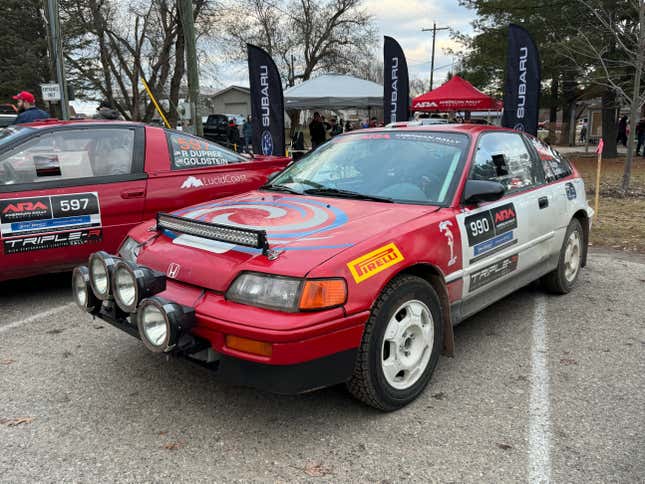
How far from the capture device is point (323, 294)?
250 cm

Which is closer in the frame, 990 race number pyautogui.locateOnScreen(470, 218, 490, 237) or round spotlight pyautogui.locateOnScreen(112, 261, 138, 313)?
round spotlight pyautogui.locateOnScreen(112, 261, 138, 313)

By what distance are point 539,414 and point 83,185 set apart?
392cm

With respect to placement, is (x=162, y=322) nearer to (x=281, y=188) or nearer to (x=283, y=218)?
(x=283, y=218)

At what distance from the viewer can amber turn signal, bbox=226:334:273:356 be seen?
2.42 metres

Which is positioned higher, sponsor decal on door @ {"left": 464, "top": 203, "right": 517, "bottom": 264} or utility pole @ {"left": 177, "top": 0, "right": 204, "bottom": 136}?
utility pole @ {"left": 177, "top": 0, "right": 204, "bottom": 136}

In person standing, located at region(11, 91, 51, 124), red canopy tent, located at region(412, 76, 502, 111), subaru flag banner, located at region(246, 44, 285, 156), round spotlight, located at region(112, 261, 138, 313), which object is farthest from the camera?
red canopy tent, located at region(412, 76, 502, 111)

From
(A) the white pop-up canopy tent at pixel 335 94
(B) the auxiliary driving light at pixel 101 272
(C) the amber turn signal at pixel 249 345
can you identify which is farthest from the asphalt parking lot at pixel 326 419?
(A) the white pop-up canopy tent at pixel 335 94

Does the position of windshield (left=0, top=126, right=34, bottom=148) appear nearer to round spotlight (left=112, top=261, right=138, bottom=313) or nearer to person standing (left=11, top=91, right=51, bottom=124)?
round spotlight (left=112, top=261, right=138, bottom=313)

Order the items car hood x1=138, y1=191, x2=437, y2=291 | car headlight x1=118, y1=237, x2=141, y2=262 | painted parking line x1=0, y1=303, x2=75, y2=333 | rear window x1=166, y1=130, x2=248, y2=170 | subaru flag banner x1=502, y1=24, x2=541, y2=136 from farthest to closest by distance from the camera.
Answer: subaru flag banner x1=502, y1=24, x2=541, y2=136 < rear window x1=166, y1=130, x2=248, y2=170 < painted parking line x1=0, y1=303, x2=75, y2=333 < car headlight x1=118, y1=237, x2=141, y2=262 < car hood x1=138, y1=191, x2=437, y2=291

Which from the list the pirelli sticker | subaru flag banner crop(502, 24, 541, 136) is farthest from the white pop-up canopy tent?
the pirelli sticker

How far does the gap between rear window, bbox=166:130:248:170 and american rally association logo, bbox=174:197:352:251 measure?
1.83 meters

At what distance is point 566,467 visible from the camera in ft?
8.20

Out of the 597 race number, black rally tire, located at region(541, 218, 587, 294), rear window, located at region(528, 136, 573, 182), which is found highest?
rear window, located at region(528, 136, 573, 182)

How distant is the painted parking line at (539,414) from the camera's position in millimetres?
2490
